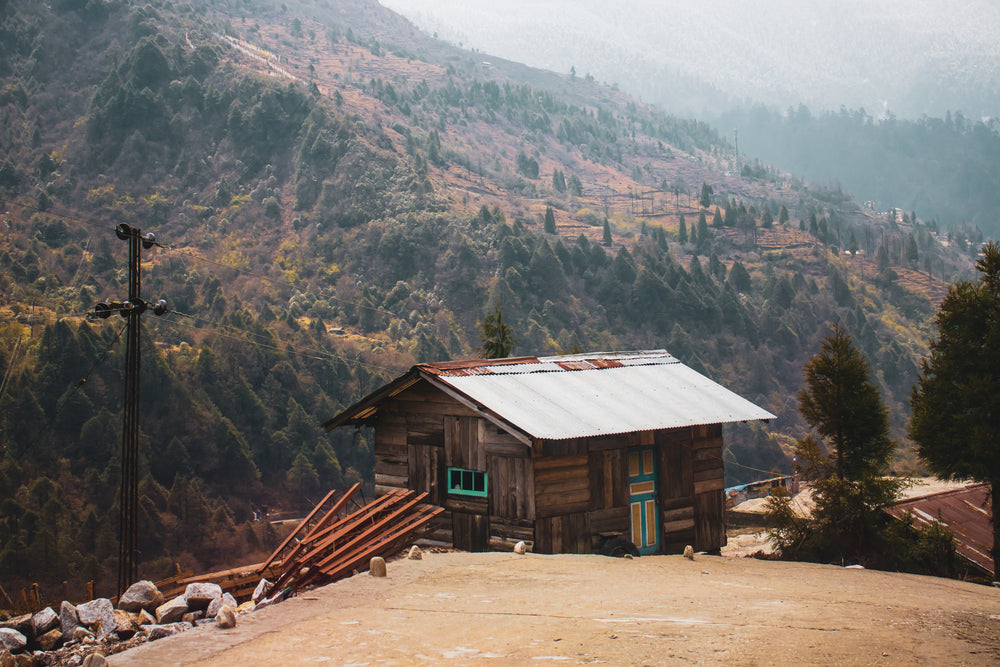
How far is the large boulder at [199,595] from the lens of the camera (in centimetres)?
1046

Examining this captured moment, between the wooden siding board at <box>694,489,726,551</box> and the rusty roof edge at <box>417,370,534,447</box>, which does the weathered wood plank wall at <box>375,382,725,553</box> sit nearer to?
the wooden siding board at <box>694,489,726,551</box>

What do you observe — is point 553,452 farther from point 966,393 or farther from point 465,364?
point 966,393

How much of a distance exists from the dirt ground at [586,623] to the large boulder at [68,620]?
5.27ft

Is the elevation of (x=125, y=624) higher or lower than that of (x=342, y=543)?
lower

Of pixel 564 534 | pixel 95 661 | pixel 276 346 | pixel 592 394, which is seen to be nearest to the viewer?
pixel 95 661

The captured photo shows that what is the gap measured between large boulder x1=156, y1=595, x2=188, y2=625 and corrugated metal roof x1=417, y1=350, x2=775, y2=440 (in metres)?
6.96

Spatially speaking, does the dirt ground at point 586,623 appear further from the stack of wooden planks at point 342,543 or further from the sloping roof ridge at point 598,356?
the sloping roof ridge at point 598,356

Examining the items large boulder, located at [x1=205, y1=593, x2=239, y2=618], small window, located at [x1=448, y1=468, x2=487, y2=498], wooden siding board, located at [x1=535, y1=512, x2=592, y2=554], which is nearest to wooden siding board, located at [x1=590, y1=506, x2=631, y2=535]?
wooden siding board, located at [x1=535, y1=512, x2=592, y2=554]

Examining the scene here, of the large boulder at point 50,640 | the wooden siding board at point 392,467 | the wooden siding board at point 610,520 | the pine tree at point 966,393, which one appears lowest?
the wooden siding board at point 610,520

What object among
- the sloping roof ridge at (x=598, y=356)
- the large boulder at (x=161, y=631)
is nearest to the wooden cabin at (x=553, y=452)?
the sloping roof ridge at (x=598, y=356)

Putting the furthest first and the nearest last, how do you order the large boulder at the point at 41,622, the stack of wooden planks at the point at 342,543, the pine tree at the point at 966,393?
the pine tree at the point at 966,393, the stack of wooden planks at the point at 342,543, the large boulder at the point at 41,622

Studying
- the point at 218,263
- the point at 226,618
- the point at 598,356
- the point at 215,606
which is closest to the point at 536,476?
the point at 598,356

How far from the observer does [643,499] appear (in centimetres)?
1870

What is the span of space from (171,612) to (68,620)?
1.11 m
